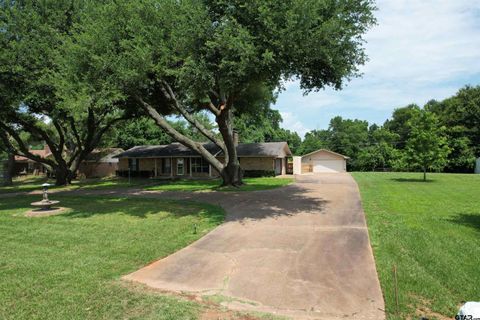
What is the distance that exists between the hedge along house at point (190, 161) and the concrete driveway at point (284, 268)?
21684mm

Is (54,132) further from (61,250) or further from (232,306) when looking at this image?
(232,306)

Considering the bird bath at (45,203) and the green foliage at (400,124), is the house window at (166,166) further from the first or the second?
the green foliage at (400,124)

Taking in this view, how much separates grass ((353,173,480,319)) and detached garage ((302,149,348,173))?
30596 mm

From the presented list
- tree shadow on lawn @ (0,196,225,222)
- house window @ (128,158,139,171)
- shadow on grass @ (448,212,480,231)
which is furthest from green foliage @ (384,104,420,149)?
tree shadow on lawn @ (0,196,225,222)

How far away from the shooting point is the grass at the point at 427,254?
16.6 feet

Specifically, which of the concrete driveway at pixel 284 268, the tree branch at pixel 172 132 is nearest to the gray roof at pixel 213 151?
the tree branch at pixel 172 132

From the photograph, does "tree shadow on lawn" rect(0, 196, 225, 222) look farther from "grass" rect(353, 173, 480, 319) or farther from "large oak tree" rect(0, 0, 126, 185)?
"grass" rect(353, 173, 480, 319)

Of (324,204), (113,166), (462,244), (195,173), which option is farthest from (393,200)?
(113,166)

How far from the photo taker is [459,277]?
586cm

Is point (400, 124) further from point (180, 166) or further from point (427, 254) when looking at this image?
point (427, 254)

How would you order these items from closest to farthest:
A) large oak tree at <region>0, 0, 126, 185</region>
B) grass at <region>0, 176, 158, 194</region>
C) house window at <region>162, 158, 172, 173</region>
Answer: large oak tree at <region>0, 0, 126, 185</region>, grass at <region>0, 176, 158, 194</region>, house window at <region>162, 158, 172, 173</region>

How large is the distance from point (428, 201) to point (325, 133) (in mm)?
71037

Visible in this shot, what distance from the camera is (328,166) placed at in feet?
146

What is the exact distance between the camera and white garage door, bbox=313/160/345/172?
145 feet
